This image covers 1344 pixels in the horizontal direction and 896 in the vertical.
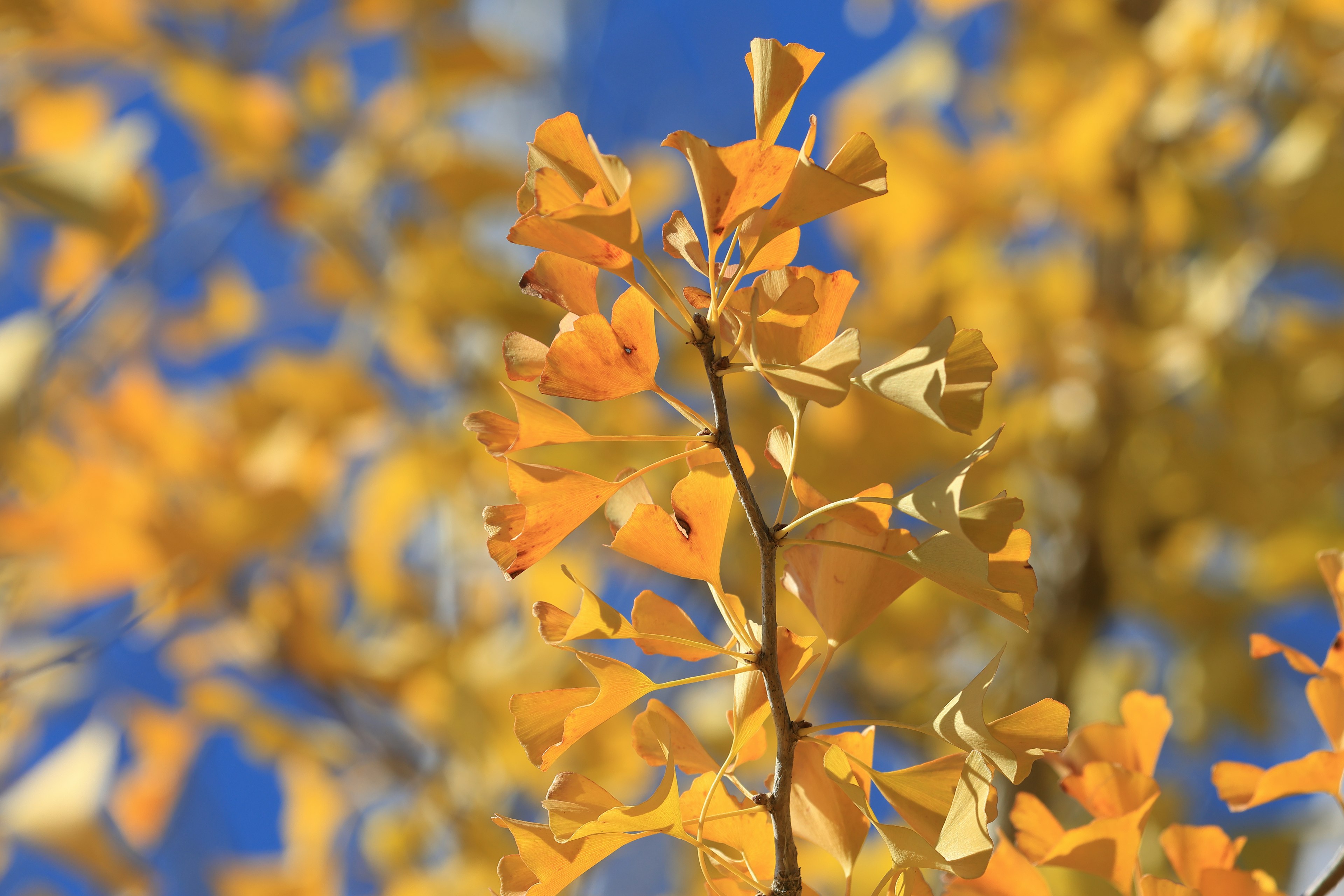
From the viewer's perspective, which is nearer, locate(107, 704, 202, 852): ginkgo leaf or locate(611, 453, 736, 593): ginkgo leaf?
locate(611, 453, 736, 593): ginkgo leaf

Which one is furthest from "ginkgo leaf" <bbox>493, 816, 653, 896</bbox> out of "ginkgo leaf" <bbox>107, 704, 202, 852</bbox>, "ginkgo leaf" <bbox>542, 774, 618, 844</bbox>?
"ginkgo leaf" <bbox>107, 704, 202, 852</bbox>

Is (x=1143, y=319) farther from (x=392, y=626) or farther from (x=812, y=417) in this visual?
(x=392, y=626)

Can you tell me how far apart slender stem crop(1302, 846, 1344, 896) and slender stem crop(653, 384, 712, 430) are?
0.15 m

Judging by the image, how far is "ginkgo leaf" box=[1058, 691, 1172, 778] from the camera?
0.67 ft

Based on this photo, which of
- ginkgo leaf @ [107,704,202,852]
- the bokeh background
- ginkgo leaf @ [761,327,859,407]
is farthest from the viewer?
ginkgo leaf @ [107,704,202,852]

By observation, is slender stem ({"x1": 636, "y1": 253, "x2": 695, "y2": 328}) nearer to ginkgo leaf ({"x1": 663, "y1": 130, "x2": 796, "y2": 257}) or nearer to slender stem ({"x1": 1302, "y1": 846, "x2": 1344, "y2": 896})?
ginkgo leaf ({"x1": 663, "y1": 130, "x2": 796, "y2": 257})

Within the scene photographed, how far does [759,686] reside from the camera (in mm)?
180

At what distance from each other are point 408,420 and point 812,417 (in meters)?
0.34

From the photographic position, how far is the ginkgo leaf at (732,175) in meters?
0.16

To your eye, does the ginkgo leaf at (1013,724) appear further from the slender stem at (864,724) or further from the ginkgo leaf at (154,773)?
the ginkgo leaf at (154,773)

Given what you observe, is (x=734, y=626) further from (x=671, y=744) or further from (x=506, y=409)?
(x=506, y=409)

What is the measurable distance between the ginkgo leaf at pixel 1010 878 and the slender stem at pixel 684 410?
10 centimetres

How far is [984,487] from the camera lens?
65 centimetres

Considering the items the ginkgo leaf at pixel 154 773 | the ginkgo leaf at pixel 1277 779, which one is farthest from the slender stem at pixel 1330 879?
the ginkgo leaf at pixel 154 773
